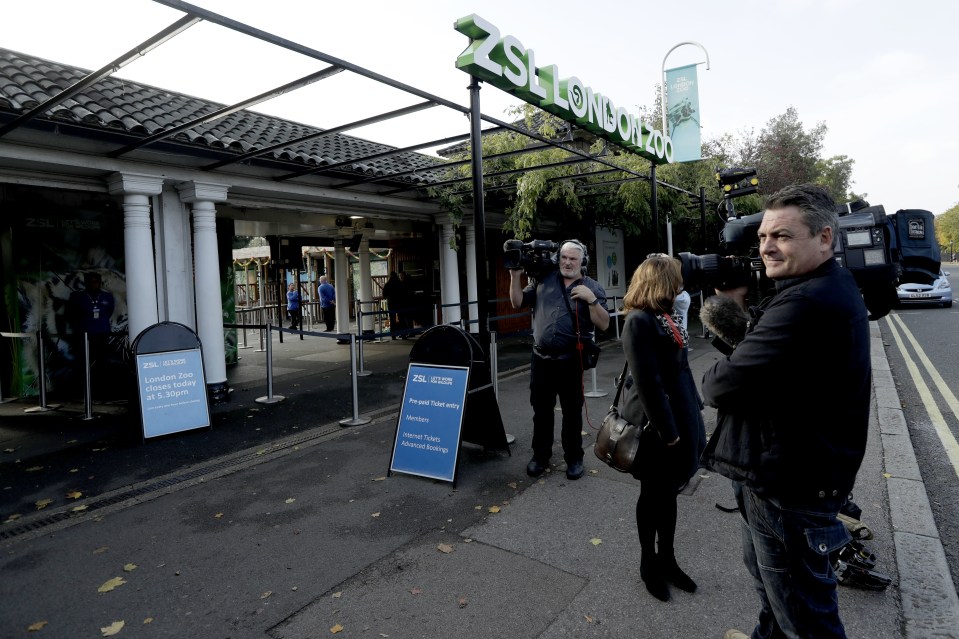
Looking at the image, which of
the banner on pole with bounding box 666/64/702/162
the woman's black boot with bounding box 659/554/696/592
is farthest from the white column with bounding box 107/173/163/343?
the banner on pole with bounding box 666/64/702/162

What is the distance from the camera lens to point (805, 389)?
167cm

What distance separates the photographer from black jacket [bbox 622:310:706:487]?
8.47ft

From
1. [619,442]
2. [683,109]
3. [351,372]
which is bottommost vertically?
[351,372]

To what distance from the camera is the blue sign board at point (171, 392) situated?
596 centimetres

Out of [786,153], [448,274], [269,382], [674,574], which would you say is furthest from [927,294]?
[674,574]

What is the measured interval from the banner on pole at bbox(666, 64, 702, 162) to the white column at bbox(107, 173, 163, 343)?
11.0 m

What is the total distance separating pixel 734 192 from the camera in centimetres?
621

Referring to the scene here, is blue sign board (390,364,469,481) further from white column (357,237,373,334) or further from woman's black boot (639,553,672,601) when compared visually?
white column (357,237,373,334)

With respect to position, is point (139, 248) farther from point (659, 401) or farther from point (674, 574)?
point (674, 574)

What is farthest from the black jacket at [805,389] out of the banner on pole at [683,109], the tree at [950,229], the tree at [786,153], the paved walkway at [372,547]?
the tree at [950,229]

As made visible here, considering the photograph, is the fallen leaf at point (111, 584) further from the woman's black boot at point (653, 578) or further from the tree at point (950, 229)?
the tree at point (950, 229)

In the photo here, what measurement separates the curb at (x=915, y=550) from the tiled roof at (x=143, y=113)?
6.43 m

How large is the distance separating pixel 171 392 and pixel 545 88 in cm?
532

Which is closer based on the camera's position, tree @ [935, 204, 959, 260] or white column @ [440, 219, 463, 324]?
white column @ [440, 219, 463, 324]
